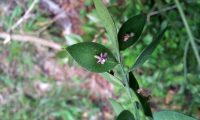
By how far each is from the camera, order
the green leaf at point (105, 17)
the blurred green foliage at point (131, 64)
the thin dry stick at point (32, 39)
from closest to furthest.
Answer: the green leaf at point (105, 17)
the blurred green foliage at point (131, 64)
the thin dry stick at point (32, 39)

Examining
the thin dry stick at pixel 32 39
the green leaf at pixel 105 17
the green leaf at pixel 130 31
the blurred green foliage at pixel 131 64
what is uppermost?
the thin dry stick at pixel 32 39

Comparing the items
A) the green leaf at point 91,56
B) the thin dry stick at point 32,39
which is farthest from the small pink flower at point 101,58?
the thin dry stick at point 32,39

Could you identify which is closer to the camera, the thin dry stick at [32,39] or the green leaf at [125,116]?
the green leaf at [125,116]

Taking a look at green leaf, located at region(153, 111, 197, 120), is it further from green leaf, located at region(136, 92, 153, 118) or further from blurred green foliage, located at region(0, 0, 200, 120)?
blurred green foliage, located at region(0, 0, 200, 120)

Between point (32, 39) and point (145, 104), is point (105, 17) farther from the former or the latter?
point (32, 39)

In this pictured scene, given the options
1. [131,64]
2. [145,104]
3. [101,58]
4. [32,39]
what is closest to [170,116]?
[145,104]

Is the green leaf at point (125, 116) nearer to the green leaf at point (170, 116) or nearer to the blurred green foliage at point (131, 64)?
the green leaf at point (170, 116)
